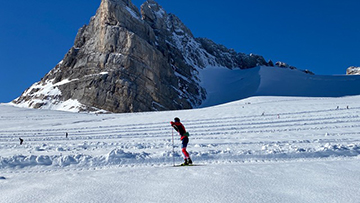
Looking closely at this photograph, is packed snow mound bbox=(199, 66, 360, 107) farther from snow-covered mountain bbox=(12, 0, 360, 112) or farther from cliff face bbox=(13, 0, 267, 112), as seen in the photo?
cliff face bbox=(13, 0, 267, 112)

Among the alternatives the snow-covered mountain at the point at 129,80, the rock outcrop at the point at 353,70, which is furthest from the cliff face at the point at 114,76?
the rock outcrop at the point at 353,70

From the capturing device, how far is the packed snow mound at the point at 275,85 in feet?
221

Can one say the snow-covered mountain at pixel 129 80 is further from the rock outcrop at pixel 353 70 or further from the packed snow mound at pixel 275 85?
the rock outcrop at pixel 353 70

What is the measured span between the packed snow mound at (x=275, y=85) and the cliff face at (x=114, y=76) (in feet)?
25.4

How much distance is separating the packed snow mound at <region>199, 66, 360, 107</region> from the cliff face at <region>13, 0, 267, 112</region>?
7737 mm

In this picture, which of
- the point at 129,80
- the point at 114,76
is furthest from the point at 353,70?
the point at 114,76

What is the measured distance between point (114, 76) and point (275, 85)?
44.9 meters

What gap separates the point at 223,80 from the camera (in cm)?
10219

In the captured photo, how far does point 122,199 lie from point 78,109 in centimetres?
5948

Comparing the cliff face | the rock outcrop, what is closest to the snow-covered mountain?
the cliff face

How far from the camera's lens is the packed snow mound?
67.3 m

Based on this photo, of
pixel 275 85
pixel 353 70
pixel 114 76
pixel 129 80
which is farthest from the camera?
pixel 353 70

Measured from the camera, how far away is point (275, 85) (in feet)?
251

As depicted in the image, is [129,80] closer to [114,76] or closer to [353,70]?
[114,76]
